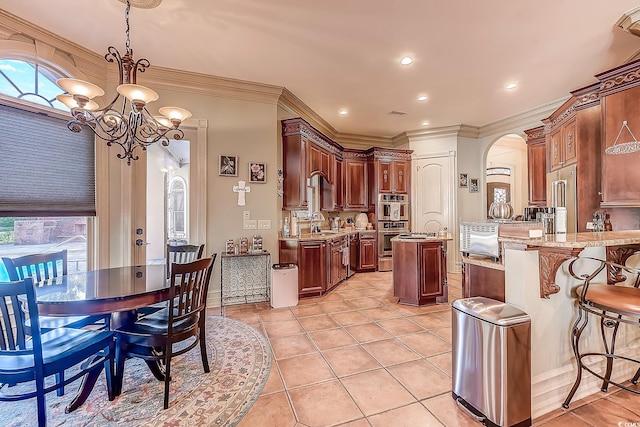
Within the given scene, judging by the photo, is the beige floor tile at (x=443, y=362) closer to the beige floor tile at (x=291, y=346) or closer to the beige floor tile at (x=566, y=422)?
the beige floor tile at (x=566, y=422)

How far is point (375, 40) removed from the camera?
299cm

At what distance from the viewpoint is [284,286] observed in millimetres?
3885

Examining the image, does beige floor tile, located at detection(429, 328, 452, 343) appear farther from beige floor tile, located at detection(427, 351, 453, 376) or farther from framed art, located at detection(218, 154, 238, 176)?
framed art, located at detection(218, 154, 238, 176)

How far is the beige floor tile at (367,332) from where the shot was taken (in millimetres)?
2924

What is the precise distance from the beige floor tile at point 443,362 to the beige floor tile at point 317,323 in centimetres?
113

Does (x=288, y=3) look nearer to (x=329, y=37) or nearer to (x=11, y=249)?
(x=329, y=37)

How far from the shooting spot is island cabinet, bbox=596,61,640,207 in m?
2.59

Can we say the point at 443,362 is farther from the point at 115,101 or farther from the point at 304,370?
the point at 115,101

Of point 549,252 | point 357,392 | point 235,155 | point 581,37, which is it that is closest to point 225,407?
point 357,392

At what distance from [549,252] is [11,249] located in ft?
15.0

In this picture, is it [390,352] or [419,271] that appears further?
[419,271]

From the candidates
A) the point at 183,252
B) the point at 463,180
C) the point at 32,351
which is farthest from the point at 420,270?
the point at 32,351

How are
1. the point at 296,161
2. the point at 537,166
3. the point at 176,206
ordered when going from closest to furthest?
the point at 296,161 < the point at 537,166 < the point at 176,206

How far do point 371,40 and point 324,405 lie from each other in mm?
3431
